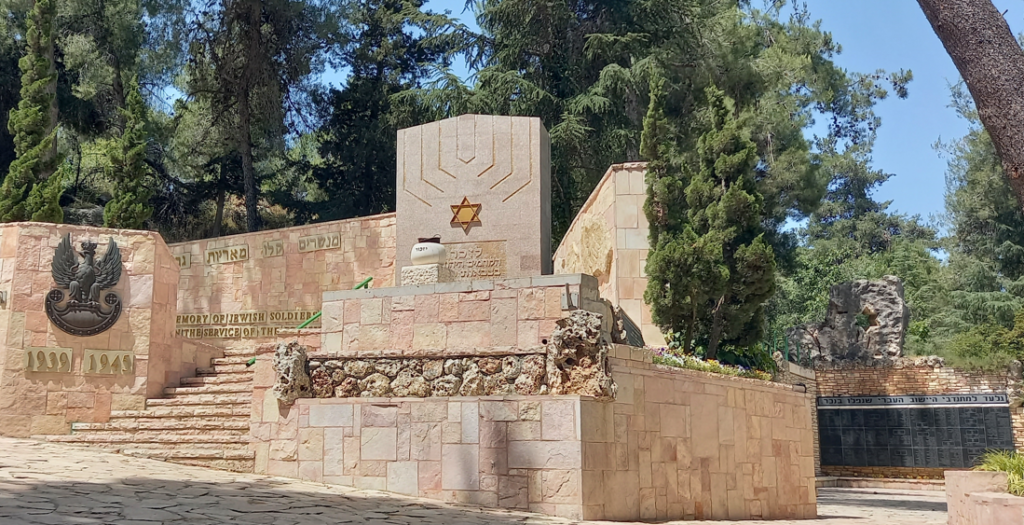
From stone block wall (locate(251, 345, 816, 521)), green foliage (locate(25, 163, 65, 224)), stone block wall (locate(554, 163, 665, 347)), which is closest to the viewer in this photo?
stone block wall (locate(251, 345, 816, 521))

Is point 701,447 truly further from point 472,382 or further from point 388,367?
point 388,367

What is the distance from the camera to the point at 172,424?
34.4ft

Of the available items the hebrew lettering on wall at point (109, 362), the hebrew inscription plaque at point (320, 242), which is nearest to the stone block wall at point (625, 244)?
the hebrew inscription plaque at point (320, 242)

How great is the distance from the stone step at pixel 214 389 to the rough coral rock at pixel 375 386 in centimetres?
282

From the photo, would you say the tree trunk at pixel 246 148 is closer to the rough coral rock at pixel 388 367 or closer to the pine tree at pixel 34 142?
the pine tree at pixel 34 142

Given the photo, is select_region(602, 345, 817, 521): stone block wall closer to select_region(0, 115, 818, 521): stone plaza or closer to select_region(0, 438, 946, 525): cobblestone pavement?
select_region(0, 115, 818, 521): stone plaza

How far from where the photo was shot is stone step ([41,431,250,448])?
977cm

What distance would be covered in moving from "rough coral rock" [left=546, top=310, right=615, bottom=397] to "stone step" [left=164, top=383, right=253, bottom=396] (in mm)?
4564

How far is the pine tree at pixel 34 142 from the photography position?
14430 millimetres

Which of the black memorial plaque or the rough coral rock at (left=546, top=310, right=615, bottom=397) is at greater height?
the rough coral rock at (left=546, top=310, right=615, bottom=397)

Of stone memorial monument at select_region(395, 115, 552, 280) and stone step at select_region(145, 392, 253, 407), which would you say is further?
stone memorial monument at select_region(395, 115, 552, 280)

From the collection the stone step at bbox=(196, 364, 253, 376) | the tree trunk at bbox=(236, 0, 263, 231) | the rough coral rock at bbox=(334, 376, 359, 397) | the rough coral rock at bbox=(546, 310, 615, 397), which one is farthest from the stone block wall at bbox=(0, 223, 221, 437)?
the tree trunk at bbox=(236, 0, 263, 231)

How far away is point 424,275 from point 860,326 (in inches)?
538

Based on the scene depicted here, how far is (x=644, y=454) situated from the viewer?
901 centimetres
